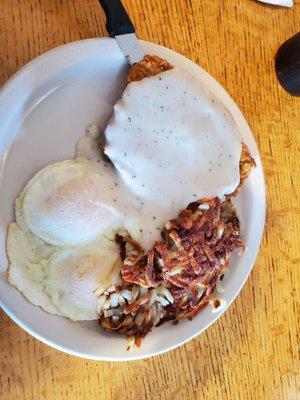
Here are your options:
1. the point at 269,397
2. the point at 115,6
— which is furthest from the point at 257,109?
the point at 269,397

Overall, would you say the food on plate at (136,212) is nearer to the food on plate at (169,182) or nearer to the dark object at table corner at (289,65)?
the food on plate at (169,182)

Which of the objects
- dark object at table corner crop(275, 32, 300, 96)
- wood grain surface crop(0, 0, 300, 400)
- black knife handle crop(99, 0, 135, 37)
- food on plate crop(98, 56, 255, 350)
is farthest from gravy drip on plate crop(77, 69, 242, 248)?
dark object at table corner crop(275, 32, 300, 96)

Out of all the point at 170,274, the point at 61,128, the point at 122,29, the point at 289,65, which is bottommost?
the point at 170,274

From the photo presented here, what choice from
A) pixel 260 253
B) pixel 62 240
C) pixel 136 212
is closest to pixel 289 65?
pixel 260 253

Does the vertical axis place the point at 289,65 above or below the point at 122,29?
below

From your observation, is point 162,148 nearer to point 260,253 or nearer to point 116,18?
point 116,18

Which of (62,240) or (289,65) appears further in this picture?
(289,65)

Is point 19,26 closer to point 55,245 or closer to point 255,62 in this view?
point 55,245

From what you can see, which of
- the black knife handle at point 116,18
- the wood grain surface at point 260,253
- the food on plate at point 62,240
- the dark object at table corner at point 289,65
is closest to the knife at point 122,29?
the black knife handle at point 116,18
